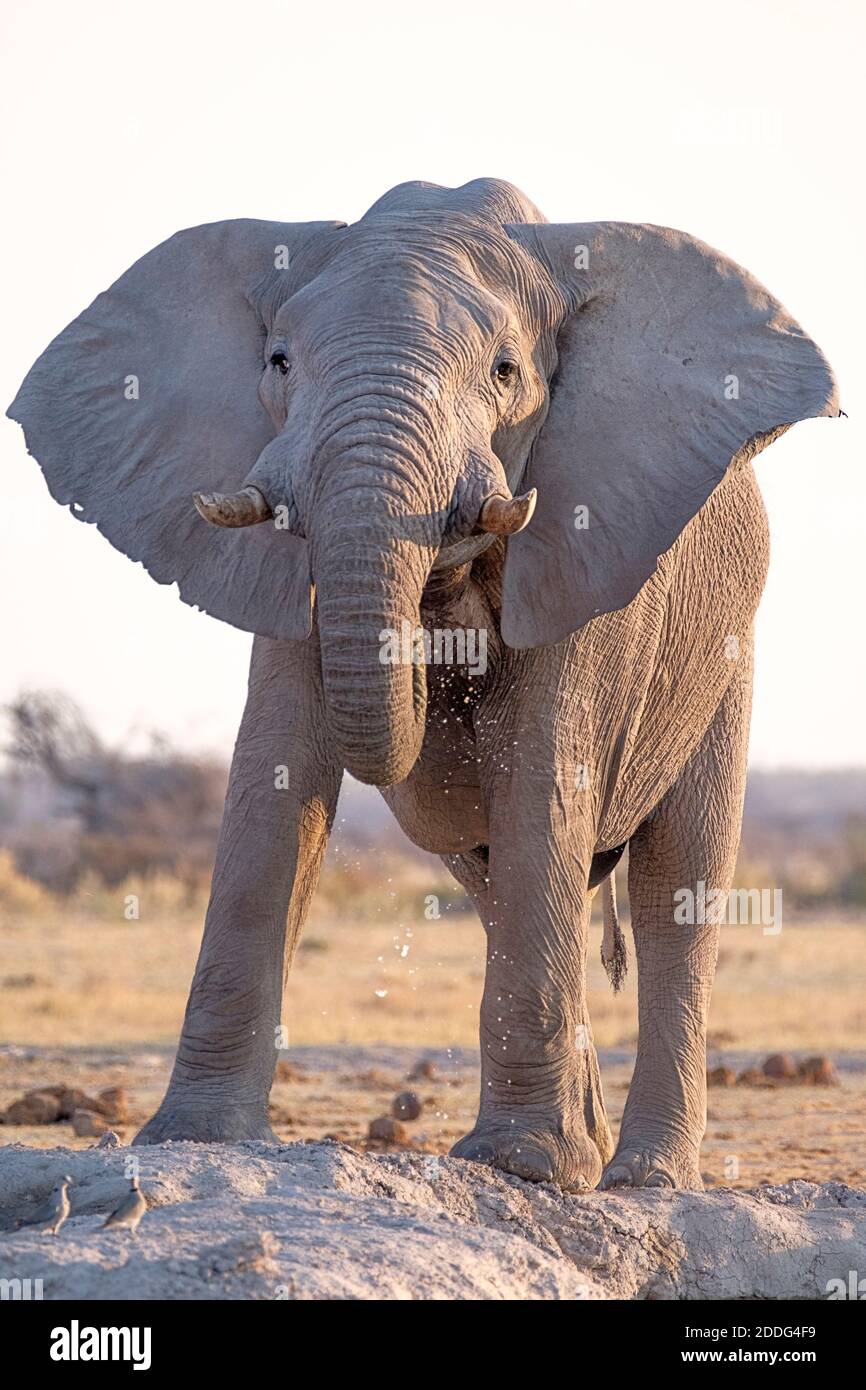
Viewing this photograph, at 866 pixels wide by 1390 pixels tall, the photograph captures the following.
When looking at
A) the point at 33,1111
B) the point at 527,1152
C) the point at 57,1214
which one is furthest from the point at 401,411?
the point at 33,1111

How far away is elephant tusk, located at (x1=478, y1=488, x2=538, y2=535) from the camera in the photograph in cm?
584

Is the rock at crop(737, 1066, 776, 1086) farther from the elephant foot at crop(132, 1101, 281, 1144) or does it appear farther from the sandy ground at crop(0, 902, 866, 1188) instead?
the elephant foot at crop(132, 1101, 281, 1144)

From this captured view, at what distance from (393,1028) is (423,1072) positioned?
2.36 m

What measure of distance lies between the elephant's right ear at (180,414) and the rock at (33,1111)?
3324mm

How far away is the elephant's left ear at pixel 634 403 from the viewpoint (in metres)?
6.70

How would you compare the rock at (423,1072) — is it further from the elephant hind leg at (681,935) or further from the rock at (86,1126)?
the elephant hind leg at (681,935)

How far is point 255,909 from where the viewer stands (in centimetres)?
673

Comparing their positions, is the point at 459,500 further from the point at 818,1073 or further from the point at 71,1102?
the point at 818,1073

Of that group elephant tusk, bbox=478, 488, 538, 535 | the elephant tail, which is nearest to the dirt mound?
elephant tusk, bbox=478, 488, 538, 535

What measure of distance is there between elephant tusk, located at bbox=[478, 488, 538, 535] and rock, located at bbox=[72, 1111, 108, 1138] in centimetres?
425

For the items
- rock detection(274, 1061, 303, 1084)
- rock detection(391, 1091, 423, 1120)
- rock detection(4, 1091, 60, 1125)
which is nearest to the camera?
rock detection(4, 1091, 60, 1125)

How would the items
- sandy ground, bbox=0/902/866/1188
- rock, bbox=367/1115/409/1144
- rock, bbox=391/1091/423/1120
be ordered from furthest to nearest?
rock, bbox=391/1091/423/1120, sandy ground, bbox=0/902/866/1188, rock, bbox=367/1115/409/1144

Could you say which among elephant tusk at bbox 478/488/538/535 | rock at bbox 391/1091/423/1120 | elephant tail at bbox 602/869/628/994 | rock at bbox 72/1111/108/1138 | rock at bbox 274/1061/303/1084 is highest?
elephant tusk at bbox 478/488/538/535
